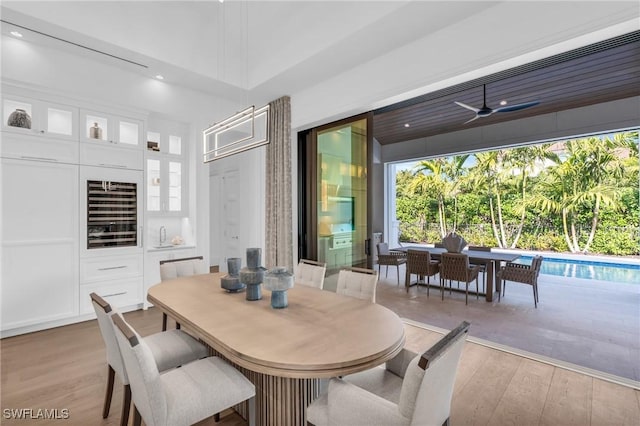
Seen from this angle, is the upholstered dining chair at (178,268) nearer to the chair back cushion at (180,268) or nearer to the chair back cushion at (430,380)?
the chair back cushion at (180,268)

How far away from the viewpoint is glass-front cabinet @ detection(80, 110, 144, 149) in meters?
3.79

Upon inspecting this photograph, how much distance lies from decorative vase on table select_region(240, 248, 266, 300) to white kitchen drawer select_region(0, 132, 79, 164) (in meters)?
2.99

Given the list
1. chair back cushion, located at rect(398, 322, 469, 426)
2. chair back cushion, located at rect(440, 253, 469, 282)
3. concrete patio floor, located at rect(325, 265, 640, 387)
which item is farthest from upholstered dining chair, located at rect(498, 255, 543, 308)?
chair back cushion, located at rect(398, 322, 469, 426)

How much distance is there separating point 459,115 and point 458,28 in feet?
12.7

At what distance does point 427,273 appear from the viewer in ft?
16.9

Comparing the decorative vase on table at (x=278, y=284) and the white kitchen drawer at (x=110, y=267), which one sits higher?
the decorative vase on table at (x=278, y=284)

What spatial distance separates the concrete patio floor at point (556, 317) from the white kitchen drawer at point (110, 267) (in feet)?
8.72

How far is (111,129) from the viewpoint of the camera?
3973mm

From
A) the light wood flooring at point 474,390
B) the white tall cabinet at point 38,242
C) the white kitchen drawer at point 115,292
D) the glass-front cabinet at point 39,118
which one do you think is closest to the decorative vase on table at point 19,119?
the glass-front cabinet at point 39,118

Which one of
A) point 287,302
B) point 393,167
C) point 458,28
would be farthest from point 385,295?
point 393,167

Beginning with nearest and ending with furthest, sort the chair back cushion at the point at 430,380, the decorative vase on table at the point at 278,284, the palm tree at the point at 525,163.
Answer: the chair back cushion at the point at 430,380 < the decorative vase on table at the point at 278,284 < the palm tree at the point at 525,163

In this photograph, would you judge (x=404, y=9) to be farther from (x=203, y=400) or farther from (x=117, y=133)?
(x=117, y=133)

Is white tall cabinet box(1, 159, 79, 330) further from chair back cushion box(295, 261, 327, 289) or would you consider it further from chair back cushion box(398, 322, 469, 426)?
chair back cushion box(398, 322, 469, 426)

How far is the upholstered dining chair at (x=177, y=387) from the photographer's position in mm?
1330
